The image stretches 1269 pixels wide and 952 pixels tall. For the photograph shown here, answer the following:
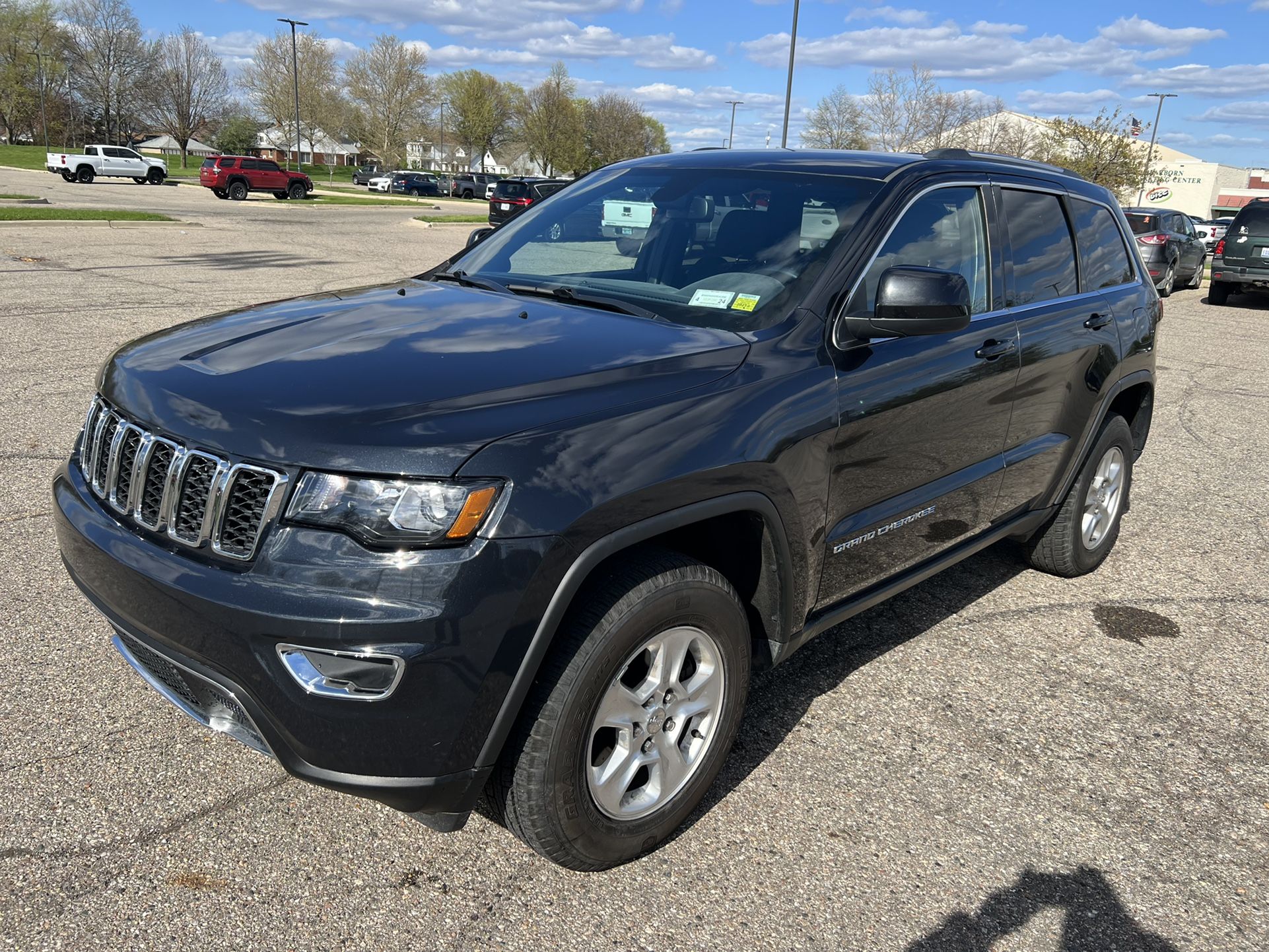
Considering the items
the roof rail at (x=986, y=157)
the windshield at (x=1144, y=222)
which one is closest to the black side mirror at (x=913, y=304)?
the roof rail at (x=986, y=157)

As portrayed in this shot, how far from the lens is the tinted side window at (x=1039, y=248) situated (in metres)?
4.01

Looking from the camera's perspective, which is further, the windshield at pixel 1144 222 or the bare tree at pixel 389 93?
the bare tree at pixel 389 93

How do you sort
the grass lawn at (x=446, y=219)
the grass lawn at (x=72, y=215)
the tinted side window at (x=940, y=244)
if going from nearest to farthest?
the tinted side window at (x=940, y=244)
the grass lawn at (x=72, y=215)
the grass lawn at (x=446, y=219)

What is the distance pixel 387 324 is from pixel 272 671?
3.87 ft

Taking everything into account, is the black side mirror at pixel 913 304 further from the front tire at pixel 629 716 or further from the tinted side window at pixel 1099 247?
the tinted side window at pixel 1099 247

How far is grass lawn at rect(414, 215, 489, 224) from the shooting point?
3223cm

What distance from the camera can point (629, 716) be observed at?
2572mm

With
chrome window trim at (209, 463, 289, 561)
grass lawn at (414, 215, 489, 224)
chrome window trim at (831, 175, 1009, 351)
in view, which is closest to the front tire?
chrome window trim at (209, 463, 289, 561)

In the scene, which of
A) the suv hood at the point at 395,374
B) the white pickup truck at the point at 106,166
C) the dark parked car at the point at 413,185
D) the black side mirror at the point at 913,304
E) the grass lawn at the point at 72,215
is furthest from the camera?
the dark parked car at the point at 413,185

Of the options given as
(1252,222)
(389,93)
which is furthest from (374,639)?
(389,93)

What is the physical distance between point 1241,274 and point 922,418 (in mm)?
18221

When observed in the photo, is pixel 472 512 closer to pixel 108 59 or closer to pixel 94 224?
pixel 94 224

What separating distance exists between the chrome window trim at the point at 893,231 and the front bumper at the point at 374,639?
4.21ft

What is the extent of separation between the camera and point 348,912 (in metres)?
2.50
